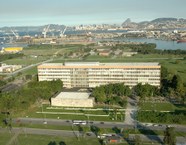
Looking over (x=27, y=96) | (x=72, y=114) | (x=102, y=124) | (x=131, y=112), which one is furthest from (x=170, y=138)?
(x=27, y=96)

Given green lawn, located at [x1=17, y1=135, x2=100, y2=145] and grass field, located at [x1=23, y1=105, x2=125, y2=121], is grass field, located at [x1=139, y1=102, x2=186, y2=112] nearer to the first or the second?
grass field, located at [x1=23, y1=105, x2=125, y2=121]

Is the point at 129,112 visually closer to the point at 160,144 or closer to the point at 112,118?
the point at 112,118

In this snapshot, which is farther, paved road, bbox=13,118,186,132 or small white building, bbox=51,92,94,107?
small white building, bbox=51,92,94,107

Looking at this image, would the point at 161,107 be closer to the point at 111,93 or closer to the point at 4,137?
the point at 111,93

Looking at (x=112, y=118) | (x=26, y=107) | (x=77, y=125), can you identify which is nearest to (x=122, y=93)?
(x=112, y=118)

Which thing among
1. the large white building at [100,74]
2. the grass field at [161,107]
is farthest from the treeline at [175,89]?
the grass field at [161,107]

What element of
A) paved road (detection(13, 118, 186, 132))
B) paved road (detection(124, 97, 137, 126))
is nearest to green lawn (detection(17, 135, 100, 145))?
paved road (detection(13, 118, 186, 132))

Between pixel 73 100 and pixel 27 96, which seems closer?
pixel 73 100
